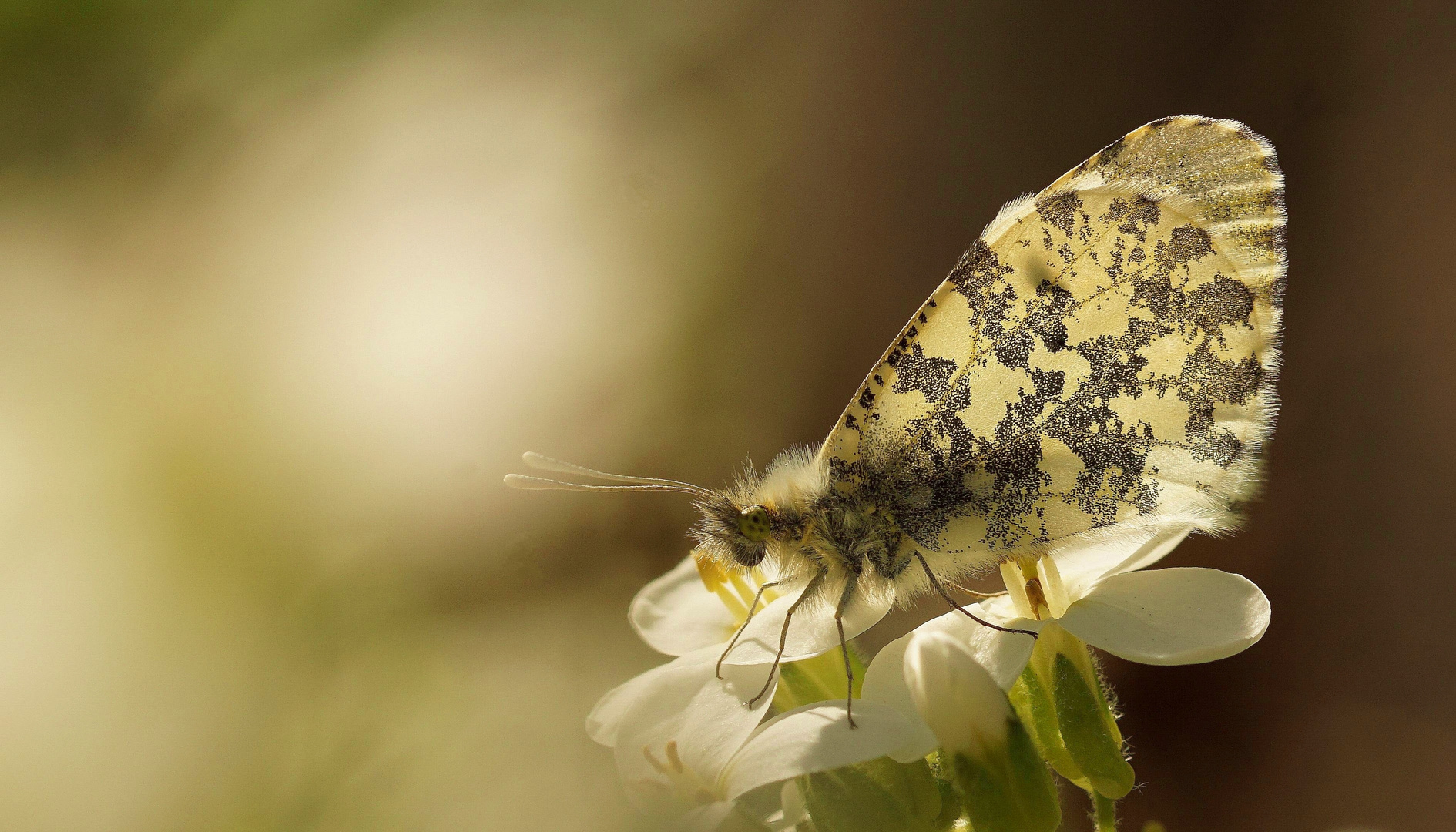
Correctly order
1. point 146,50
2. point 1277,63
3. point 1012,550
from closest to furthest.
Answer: point 1012,550, point 146,50, point 1277,63

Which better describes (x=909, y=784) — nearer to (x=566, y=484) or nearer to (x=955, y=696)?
(x=955, y=696)

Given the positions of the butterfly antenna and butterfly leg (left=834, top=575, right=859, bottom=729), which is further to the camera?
the butterfly antenna

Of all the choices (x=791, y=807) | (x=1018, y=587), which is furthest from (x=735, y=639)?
(x=1018, y=587)

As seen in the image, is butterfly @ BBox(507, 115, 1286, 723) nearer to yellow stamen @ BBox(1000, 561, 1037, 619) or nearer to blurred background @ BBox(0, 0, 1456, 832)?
yellow stamen @ BBox(1000, 561, 1037, 619)

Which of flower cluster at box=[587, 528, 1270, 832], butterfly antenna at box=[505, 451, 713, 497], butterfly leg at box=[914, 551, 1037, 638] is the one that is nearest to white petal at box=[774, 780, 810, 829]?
flower cluster at box=[587, 528, 1270, 832]

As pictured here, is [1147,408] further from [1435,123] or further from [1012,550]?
[1435,123]

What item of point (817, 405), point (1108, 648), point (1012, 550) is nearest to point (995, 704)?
point (1108, 648)
